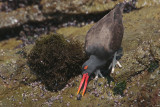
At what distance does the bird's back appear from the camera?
26.3 feet

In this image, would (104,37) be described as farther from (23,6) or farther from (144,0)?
(23,6)

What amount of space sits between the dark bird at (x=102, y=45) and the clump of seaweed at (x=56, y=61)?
68 cm

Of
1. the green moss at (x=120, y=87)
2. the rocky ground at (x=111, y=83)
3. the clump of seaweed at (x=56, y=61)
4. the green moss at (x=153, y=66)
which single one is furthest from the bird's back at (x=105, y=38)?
the green moss at (x=153, y=66)

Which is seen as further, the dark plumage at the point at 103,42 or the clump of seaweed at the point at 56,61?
the clump of seaweed at the point at 56,61

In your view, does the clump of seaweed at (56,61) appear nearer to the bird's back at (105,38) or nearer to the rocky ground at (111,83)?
the rocky ground at (111,83)

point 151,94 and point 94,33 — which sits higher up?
point 94,33

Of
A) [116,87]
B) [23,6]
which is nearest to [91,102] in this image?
[116,87]

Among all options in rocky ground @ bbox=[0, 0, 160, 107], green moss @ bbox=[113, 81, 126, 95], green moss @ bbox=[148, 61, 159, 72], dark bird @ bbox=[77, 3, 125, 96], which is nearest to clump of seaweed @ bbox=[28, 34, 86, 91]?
rocky ground @ bbox=[0, 0, 160, 107]

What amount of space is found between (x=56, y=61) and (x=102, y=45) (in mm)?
2167

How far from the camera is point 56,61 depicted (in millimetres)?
8500

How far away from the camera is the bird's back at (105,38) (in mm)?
8016

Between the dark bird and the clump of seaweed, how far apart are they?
679 mm

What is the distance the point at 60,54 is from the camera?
27.6 feet

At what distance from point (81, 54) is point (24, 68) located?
276 cm
